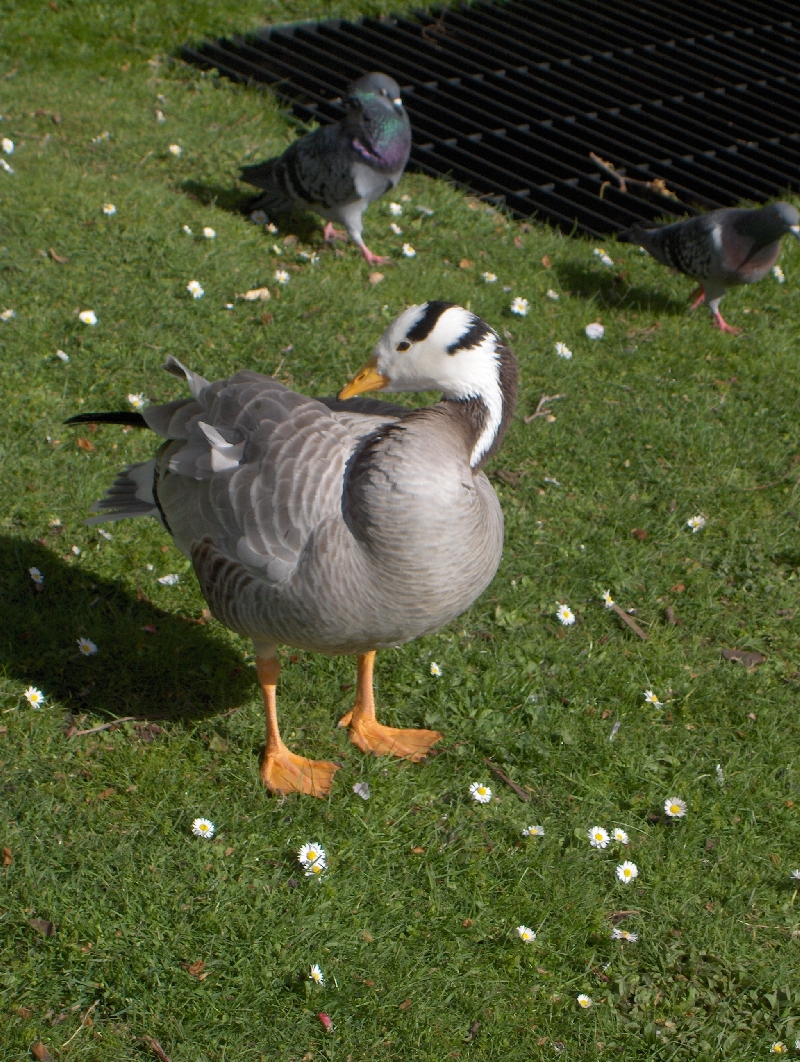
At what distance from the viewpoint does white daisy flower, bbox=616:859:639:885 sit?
139 inches

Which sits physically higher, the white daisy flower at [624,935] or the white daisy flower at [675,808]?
the white daisy flower at [675,808]

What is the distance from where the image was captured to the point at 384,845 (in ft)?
11.7

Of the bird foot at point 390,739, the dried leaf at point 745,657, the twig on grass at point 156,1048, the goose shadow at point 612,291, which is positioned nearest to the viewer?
the twig on grass at point 156,1048

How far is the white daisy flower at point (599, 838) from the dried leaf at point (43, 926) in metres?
1.88

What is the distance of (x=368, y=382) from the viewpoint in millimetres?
3500

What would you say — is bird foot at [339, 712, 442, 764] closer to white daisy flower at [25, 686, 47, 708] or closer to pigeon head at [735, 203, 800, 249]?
white daisy flower at [25, 686, 47, 708]

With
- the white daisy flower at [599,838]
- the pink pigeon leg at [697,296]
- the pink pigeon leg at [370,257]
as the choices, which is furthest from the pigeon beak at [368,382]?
the pink pigeon leg at [697,296]

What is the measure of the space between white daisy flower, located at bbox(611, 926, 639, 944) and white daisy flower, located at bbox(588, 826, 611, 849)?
32 cm

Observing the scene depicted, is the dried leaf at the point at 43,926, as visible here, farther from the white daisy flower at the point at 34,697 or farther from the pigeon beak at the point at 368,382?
the pigeon beak at the point at 368,382

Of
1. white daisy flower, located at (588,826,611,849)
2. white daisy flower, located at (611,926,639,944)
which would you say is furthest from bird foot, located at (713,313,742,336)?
white daisy flower, located at (611,926,639,944)

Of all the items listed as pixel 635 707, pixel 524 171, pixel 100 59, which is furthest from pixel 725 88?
pixel 635 707

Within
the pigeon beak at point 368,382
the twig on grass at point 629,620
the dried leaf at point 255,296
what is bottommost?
the dried leaf at point 255,296

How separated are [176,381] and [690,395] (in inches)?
122

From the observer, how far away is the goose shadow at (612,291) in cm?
687
